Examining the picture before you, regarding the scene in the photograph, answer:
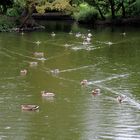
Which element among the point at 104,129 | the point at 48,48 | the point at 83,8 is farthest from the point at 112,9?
the point at 104,129

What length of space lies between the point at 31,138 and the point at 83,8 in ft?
151

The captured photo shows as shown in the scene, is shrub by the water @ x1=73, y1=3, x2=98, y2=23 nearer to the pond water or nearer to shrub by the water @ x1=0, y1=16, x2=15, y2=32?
shrub by the water @ x1=0, y1=16, x2=15, y2=32

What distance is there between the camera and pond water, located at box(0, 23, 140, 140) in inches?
592

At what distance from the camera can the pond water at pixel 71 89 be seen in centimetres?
1503

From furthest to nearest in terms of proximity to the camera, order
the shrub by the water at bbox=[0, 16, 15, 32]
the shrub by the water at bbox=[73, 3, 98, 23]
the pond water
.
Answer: the shrub by the water at bbox=[73, 3, 98, 23]
the shrub by the water at bbox=[0, 16, 15, 32]
the pond water

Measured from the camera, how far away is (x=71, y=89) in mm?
20703

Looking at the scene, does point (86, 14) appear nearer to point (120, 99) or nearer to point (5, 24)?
point (5, 24)

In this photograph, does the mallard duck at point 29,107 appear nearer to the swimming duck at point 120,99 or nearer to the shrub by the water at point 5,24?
the swimming duck at point 120,99

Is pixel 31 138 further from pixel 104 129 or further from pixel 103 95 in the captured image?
pixel 103 95

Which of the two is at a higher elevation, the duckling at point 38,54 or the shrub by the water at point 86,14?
the shrub by the water at point 86,14

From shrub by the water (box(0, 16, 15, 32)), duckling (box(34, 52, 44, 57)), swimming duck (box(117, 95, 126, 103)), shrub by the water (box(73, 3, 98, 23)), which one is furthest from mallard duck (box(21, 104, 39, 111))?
shrub by the water (box(73, 3, 98, 23))

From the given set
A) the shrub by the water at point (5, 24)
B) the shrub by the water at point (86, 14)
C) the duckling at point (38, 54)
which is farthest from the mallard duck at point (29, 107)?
the shrub by the water at point (86, 14)

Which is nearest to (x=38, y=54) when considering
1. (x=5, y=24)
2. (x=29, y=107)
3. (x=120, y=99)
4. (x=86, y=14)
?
(x=120, y=99)

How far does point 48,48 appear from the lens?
33125 millimetres
